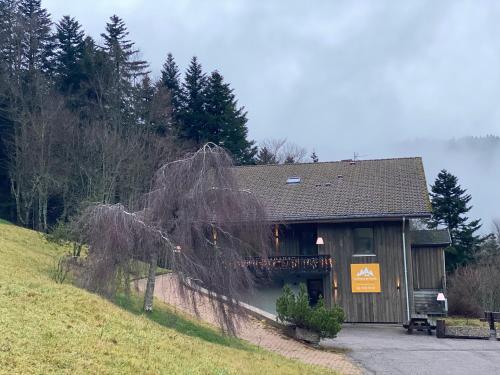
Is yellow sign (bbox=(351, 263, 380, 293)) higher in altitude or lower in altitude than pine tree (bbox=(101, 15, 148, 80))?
lower

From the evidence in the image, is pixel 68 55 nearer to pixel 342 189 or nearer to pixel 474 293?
pixel 342 189

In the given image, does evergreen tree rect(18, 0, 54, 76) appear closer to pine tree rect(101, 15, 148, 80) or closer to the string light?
pine tree rect(101, 15, 148, 80)

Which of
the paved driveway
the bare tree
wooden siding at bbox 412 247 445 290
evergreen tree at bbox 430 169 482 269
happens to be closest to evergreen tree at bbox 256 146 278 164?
evergreen tree at bbox 430 169 482 269

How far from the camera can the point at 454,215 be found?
42750 millimetres

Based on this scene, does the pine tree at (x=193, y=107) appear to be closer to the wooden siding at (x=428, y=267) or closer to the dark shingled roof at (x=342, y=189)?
the dark shingled roof at (x=342, y=189)

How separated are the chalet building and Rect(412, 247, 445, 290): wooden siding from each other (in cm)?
4

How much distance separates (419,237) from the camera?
30.9 metres

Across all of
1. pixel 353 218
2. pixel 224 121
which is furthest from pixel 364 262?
pixel 224 121

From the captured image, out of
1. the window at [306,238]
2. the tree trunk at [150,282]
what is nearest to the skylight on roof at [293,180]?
the window at [306,238]

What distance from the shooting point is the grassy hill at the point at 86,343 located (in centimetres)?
880

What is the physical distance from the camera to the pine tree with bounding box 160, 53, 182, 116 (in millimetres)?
45750

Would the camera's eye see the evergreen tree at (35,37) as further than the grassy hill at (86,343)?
Yes

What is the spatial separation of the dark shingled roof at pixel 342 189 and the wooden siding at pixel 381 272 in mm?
832

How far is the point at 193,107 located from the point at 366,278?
2160 cm
